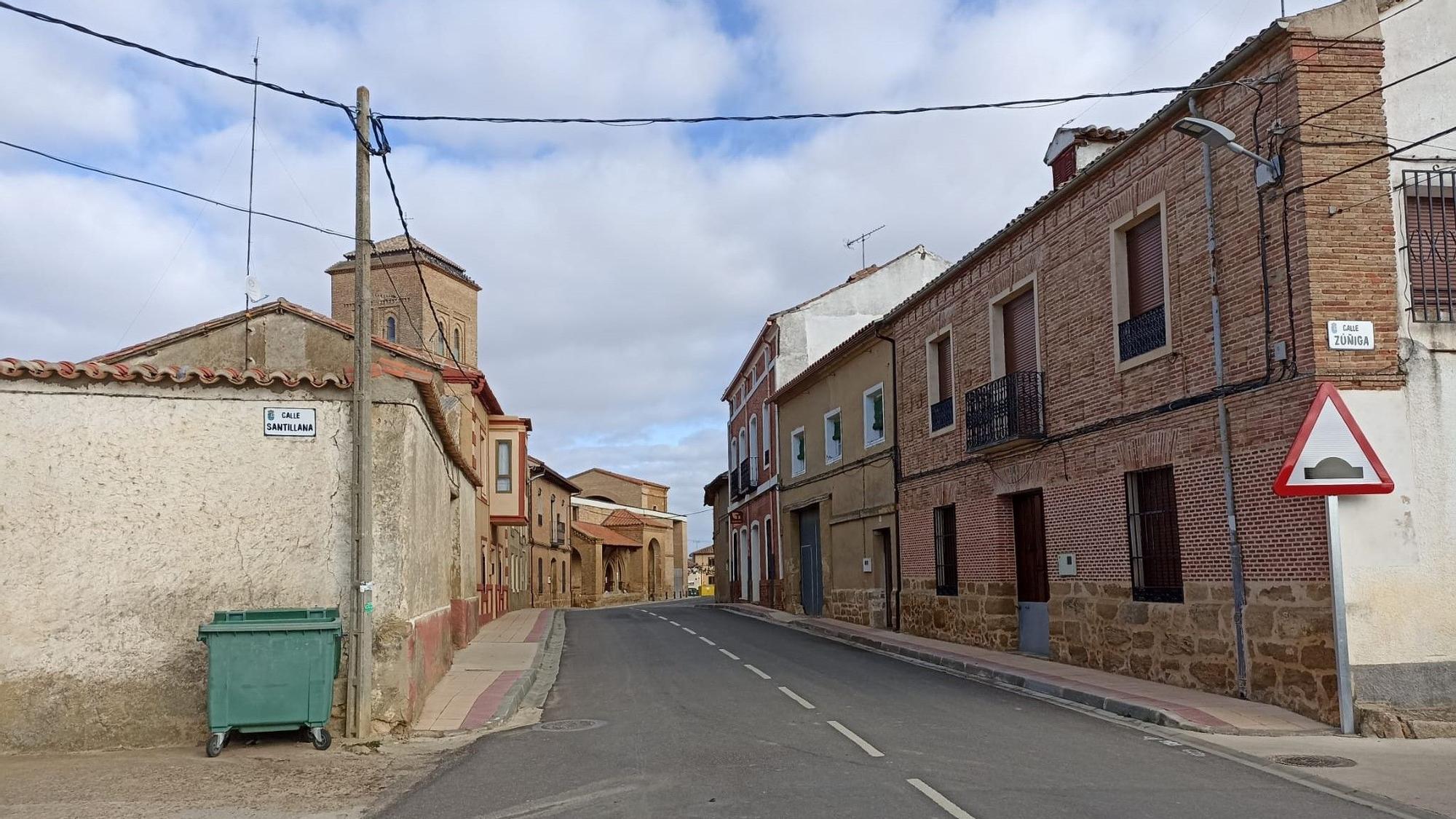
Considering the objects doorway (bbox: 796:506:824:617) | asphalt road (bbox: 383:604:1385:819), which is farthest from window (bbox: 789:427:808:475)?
asphalt road (bbox: 383:604:1385:819)

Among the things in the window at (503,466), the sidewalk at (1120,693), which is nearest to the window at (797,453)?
the window at (503,466)

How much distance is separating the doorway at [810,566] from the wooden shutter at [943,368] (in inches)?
351

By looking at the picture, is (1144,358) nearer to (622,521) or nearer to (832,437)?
(832,437)

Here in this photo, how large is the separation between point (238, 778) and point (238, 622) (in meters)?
1.42

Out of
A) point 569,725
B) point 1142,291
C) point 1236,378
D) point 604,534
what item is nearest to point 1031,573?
point 1142,291

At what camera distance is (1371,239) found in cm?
1062

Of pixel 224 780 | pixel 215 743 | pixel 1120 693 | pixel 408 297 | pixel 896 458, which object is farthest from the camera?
pixel 408 297

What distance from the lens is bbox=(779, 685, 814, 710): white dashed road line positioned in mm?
11461

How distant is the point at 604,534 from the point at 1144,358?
52.6m

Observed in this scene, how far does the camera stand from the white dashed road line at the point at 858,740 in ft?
28.4

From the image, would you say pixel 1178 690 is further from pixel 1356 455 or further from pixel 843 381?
pixel 843 381

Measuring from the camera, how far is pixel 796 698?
12.1 m

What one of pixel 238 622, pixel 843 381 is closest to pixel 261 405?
pixel 238 622

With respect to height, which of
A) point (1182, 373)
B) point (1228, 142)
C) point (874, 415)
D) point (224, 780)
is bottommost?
point (224, 780)
